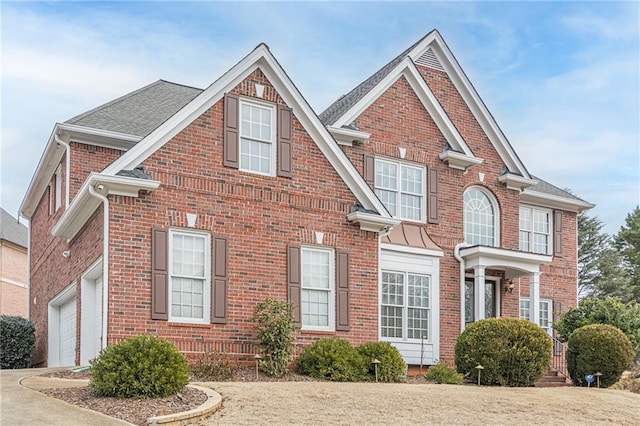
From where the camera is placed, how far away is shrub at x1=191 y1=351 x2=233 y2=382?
1576cm

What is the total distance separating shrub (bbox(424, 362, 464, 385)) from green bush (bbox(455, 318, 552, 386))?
0.48 meters

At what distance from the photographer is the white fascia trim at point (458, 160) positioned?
76.3 ft

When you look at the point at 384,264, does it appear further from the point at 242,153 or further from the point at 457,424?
the point at 457,424

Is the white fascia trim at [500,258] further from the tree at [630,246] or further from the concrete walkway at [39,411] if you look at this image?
the tree at [630,246]

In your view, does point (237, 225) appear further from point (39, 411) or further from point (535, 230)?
point (535, 230)

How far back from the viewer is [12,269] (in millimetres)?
41812

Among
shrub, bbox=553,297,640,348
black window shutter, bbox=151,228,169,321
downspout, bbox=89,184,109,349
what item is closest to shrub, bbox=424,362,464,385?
shrub, bbox=553,297,640,348

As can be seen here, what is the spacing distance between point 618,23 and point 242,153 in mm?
8123

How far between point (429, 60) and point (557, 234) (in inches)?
302

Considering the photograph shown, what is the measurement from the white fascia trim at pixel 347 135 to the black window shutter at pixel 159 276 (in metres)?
6.66

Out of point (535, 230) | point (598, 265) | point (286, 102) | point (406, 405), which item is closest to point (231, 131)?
point (286, 102)

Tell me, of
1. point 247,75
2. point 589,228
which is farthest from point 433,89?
point 589,228

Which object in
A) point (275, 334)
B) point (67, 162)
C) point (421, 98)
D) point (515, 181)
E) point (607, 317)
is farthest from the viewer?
point (515, 181)

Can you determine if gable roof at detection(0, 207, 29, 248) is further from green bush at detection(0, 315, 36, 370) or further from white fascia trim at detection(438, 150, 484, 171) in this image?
white fascia trim at detection(438, 150, 484, 171)
